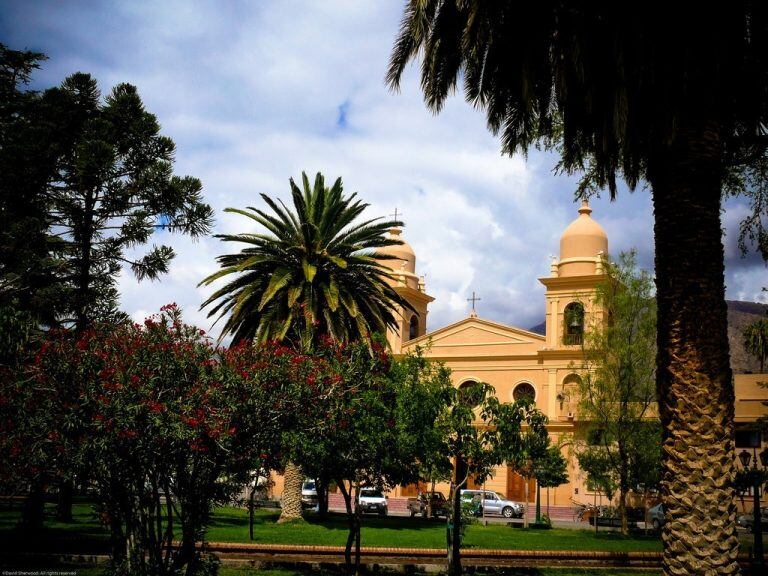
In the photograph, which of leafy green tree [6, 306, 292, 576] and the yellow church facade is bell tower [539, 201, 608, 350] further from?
leafy green tree [6, 306, 292, 576]

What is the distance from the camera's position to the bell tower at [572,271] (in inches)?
1893

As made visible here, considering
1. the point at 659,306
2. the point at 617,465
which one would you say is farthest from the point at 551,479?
the point at 659,306

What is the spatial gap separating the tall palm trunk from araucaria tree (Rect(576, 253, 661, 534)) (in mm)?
20217

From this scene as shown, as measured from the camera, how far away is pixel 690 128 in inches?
382

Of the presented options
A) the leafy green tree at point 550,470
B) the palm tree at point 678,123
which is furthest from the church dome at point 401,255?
the palm tree at point 678,123

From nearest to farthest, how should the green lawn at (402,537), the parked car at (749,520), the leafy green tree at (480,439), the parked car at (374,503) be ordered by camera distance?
the leafy green tree at (480,439) < the green lawn at (402,537) < the parked car at (749,520) < the parked car at (374,503)

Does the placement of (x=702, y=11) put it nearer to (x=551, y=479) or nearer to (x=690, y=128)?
(x=690, y=128)

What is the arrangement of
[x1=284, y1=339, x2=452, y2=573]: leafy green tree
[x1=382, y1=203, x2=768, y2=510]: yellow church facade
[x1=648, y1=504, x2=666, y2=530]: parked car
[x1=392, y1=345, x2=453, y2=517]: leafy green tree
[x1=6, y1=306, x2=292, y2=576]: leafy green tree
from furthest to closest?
[x1=382, y1=203, x2=768, y2=510]: yellow church facade → [x1=648, y1=504, x2=666, y2=530]: parked car → [x1=392, y1=345, x2=453, y2=517]: leafy green tree → [x1=284, y1=339, x2=452, y2=573]: leafy green tree → [x1=6, y1=306, x2=292, y2=576]: leafy green tree

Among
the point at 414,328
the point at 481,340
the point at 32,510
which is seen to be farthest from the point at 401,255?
the point at 32,510

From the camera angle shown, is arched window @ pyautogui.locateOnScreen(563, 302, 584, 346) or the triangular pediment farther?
the triangular pediment

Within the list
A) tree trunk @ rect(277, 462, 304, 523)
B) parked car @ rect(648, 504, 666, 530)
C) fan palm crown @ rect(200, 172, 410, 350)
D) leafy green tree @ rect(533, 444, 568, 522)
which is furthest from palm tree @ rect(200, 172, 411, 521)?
parked car @ rect(648, 504, 666, 530)

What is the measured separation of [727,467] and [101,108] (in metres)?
20.0

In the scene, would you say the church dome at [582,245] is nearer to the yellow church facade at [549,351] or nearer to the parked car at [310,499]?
the yellow church facade at [549,351]

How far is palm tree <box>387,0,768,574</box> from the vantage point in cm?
900
